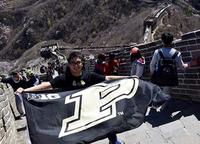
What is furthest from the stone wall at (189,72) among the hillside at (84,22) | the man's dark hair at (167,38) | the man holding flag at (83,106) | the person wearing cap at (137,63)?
the hillside at (84,22)

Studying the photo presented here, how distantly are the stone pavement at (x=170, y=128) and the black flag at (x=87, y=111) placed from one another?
1048 millimetres

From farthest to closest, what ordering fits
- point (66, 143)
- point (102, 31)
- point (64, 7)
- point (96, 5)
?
point (64, 7)
point (96, 5)
point (102, 31)
point (66, 143)

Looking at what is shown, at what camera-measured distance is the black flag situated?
6453 mm

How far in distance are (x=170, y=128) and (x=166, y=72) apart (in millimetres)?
Result: 954

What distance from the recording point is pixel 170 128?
8.41 meters

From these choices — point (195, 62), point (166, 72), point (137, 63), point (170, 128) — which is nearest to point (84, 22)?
point (137, 63)

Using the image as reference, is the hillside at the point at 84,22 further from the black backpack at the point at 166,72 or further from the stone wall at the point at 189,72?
the black backpack at the point at 166,72

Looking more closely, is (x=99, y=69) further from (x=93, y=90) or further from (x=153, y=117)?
(x=93, y=90)

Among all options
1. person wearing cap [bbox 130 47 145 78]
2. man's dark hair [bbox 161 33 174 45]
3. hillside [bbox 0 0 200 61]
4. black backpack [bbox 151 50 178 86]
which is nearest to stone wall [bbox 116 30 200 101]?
person wearing cap [bbox 130 47 145 78]

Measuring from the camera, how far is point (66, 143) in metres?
6.29

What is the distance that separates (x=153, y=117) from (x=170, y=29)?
45507mm

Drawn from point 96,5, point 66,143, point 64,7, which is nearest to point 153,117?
point 66,143

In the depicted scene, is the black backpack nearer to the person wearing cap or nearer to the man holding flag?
the man holding flag

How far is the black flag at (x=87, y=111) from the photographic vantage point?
21.2ft
